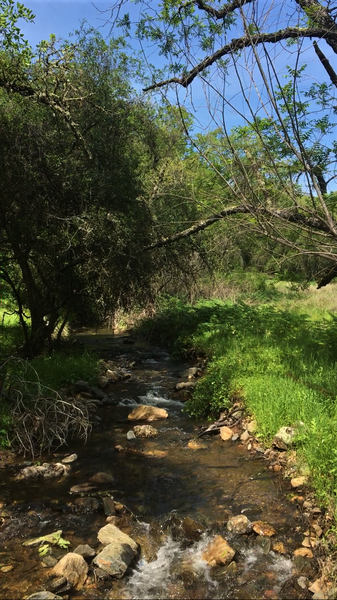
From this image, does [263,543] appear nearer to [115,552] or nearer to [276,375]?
[115,552]

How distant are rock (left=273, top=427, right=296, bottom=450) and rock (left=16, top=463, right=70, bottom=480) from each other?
113 inches

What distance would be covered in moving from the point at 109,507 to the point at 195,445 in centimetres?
202

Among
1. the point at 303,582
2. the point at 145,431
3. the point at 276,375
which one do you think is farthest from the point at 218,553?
the point at 276,375

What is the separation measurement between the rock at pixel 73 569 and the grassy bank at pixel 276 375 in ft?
7.88

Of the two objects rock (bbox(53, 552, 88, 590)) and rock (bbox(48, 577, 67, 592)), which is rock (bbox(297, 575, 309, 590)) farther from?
rock (bbox(48, 577, 67, 592))

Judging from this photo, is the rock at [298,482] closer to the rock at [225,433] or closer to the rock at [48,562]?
the rock at [225,433]

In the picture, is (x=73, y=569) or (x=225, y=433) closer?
(x=73, y=569)

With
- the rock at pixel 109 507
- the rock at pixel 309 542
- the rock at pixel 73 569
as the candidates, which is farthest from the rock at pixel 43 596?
the rock at pixel 309 542

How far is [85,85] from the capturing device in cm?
1011

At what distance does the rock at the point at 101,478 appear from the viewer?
5406 millimetres

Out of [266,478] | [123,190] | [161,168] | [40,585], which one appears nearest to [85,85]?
[123,190]

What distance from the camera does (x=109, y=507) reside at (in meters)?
4.77

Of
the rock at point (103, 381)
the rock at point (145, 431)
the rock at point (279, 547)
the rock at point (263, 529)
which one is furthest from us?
the rock at point (103, 381)

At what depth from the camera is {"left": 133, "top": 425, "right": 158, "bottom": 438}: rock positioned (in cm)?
692
